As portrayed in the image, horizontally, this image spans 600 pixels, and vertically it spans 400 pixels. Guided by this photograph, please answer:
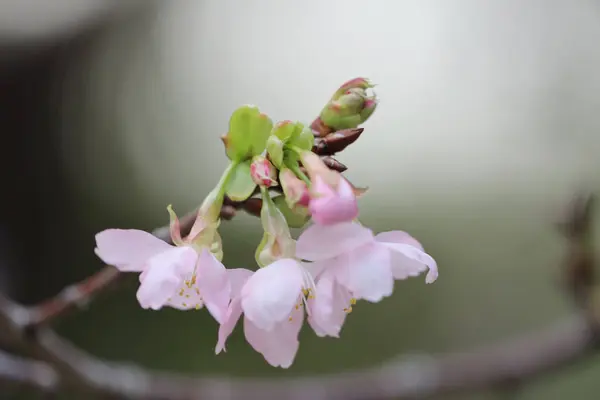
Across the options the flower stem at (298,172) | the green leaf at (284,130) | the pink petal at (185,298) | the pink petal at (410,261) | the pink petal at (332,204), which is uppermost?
the green leaf at (284,130)

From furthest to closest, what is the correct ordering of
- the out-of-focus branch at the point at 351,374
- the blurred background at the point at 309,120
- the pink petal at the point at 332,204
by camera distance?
the blurred background at the point at 309,120 < the out-of-focus branch at the point at 351,374 < the pink petal at the point at 332,204

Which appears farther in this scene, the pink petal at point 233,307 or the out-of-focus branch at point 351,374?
the out-of-focus branch at point 351,374

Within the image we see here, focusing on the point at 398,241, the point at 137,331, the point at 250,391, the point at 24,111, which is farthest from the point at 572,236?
the point at 24,111

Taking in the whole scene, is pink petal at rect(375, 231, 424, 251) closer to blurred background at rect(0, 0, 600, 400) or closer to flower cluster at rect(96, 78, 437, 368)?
flower cluster at rect(96, 78, 437, 368)

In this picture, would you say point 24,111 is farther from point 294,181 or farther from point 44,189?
point 294,181

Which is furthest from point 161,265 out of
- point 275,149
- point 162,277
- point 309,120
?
point 309,120

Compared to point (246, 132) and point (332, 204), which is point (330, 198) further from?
point (246, 132)

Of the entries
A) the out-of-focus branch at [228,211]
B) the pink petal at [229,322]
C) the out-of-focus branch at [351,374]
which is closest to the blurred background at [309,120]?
the out-of-focus branch at [351,374]

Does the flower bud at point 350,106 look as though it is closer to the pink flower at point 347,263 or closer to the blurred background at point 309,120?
the pink flower at point 347,263
